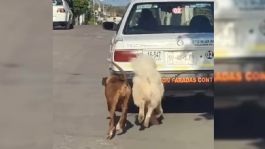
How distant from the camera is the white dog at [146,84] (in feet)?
21.3

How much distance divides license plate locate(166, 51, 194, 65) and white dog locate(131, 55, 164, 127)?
66 cm

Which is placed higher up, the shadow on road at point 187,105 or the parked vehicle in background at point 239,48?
the parked vehicle in background at point 239,48

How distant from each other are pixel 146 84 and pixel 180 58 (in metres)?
0.98

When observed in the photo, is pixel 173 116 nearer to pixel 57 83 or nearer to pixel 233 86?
pixel 57 83

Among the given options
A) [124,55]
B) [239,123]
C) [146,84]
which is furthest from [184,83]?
[239,123]

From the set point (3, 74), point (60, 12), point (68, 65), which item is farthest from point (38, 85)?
point (60, 12)

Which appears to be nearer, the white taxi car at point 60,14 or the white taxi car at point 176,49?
the white taxi car at point 176,49

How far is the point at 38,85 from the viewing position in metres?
3.52

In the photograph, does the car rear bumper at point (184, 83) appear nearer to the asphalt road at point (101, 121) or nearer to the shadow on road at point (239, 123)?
the asphalt road at point (101, 121)

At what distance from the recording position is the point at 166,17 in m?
8.03

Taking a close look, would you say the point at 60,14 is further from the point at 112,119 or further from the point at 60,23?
the point at 112,119

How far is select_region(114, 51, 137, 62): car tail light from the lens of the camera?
7.33 m

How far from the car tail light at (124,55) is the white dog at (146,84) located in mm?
678

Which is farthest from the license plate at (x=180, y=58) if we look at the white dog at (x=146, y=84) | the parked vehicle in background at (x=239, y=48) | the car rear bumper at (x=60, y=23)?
the car rear bumper at (x=60, y=23)
